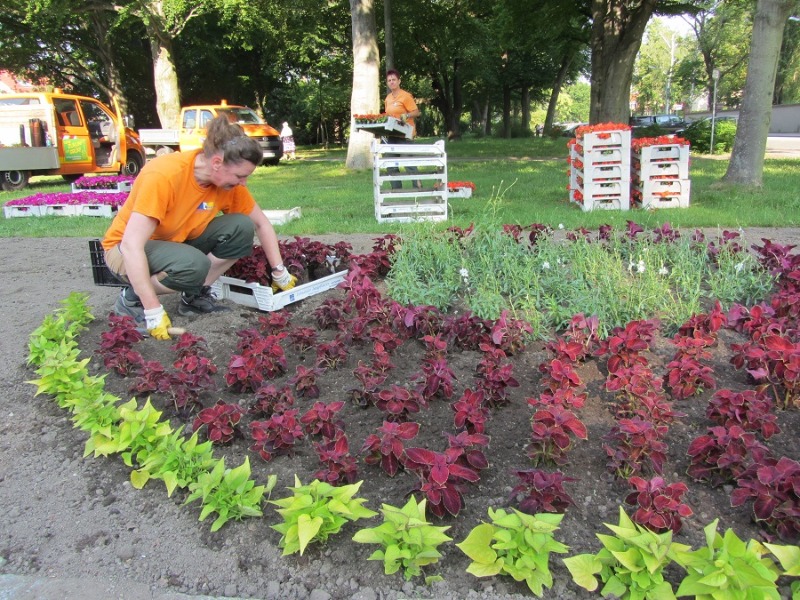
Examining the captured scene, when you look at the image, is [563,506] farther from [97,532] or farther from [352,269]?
[352,269]

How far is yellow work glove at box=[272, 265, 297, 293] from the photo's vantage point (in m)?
4.35

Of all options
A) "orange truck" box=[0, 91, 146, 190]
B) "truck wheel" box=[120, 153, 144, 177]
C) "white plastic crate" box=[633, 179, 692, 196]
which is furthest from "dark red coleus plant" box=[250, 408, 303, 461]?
"truck wheel" box=[120, 153, 144, 177]

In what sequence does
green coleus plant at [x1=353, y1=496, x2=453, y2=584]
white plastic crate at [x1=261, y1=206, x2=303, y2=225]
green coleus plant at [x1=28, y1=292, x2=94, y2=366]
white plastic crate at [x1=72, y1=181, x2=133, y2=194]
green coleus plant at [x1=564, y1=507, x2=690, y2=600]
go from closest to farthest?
1. green coleus plant at [x1=564, y1=507, x2=690, y2=600]
2. green coleus plant at [x1=353, y1=496, x2=453, y2=584]
3. green coleus plant at [x1=28, y1=292, x2=94, y2=366]
4. white plastic crate at [x1=261, y1=206, x2=303, y2=225]
5. white plastic crate at [x1=72, y1=181, x2=133, y2=194]

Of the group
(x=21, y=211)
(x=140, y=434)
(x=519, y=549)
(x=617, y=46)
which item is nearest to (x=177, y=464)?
(x=140, y=434)

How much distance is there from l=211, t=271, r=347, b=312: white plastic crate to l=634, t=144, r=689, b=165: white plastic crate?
5.71 m

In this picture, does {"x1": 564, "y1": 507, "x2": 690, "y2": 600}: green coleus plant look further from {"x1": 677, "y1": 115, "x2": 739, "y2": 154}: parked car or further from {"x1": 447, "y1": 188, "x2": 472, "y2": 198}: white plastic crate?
{"x1": 677, "y1": 115, "x2": 739, "y2": 154}: parked car

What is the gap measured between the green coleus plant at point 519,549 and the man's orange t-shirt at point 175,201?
105 inches

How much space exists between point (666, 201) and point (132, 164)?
1616 cm

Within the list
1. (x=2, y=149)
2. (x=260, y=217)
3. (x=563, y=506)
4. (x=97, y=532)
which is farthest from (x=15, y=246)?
(x=2, y=149)

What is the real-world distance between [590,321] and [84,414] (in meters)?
2.32

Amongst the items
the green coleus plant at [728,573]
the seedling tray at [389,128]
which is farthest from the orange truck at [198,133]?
the green coleus plant at [728,573]

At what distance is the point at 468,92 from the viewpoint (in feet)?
165

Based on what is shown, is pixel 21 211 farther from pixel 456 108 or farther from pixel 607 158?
pixel 456 108

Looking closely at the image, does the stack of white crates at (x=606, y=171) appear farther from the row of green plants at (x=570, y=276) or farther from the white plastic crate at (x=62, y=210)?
the white plastic crate at (x=62, y=210)
